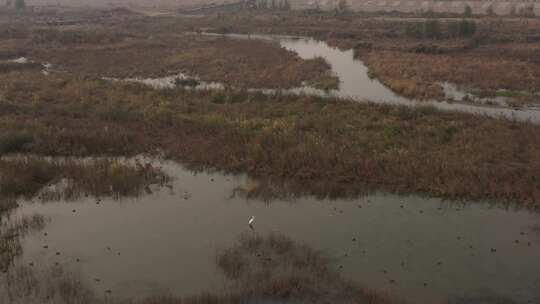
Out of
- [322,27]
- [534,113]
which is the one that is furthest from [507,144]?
[322,27]

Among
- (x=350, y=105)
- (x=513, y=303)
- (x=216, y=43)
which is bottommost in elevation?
(x=513, y=303)

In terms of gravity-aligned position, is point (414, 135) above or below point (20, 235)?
above

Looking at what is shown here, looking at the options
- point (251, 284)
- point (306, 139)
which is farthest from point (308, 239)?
point (306, 139)

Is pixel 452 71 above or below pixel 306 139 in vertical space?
above

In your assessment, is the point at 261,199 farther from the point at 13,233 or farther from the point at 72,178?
the point at 13,233

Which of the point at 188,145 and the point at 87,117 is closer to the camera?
the point at 188,145

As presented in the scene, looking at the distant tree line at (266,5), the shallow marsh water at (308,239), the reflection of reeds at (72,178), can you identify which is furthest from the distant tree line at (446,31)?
the distant tree line at (266,5)

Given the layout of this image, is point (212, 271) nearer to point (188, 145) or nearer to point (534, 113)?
point (188, 145)

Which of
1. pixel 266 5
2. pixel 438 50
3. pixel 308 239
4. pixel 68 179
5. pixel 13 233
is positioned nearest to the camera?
pixel 308 239
